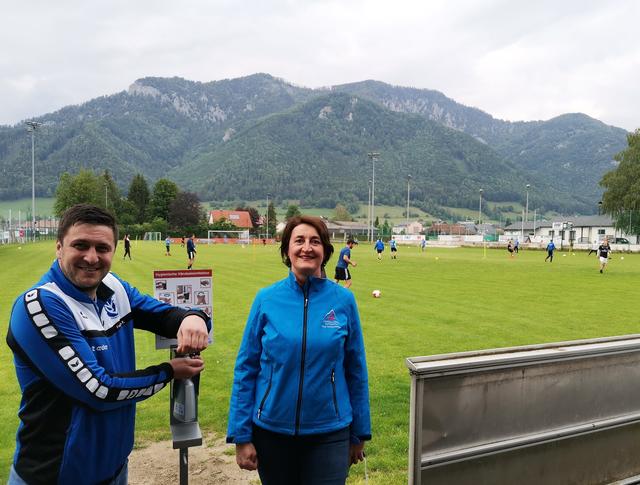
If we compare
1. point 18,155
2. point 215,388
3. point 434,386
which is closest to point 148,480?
point 215,388

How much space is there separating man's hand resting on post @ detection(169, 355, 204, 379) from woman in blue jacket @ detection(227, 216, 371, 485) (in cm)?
40

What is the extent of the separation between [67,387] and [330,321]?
4.30 ft

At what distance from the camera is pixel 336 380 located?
8.75 ft

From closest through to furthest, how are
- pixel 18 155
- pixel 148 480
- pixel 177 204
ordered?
pixel 148 480 → pixel 177 204 → pixel 18 155

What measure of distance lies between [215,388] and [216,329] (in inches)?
147

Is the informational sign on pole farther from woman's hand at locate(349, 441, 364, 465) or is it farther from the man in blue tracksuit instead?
woman's hand at locate(349, 441, 364, 465)

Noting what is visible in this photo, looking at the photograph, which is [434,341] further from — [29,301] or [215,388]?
[29,301]

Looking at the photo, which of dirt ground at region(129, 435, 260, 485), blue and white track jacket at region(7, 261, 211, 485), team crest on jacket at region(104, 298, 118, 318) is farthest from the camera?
dirt ground at region(129, 435, 260, 485)

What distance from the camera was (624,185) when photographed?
60688mm

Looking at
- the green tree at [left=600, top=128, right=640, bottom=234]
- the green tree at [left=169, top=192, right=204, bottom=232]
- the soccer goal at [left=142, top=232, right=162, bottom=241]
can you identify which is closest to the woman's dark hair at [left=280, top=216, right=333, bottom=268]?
the green tree at [left=600, top=128, right=640, bottom=234]

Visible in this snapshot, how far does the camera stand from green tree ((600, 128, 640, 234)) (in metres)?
58.5

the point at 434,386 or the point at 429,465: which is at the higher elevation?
the point at 434,386

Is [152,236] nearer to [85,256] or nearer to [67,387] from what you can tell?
[85,256]

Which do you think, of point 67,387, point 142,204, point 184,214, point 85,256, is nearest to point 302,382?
point 67,387
